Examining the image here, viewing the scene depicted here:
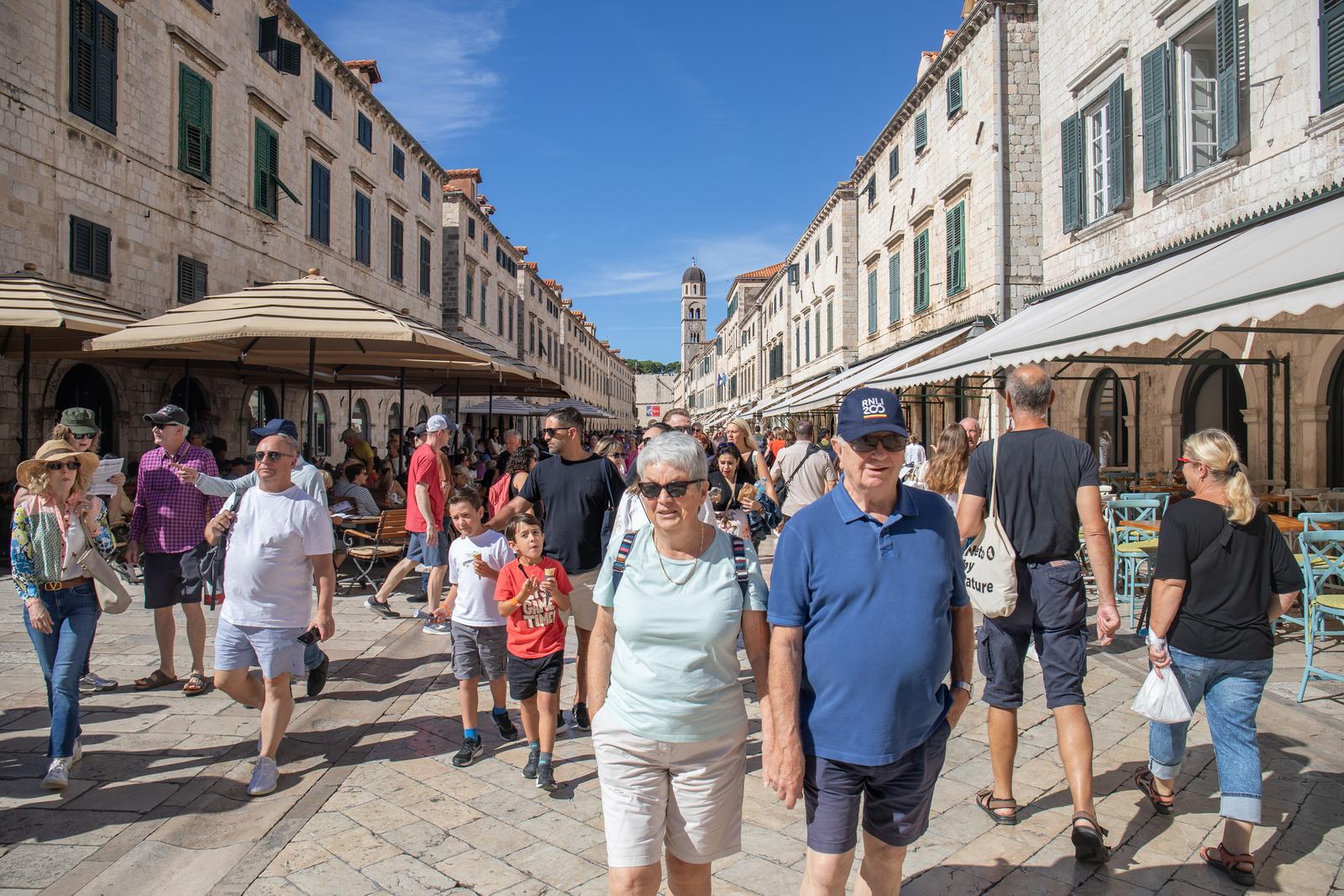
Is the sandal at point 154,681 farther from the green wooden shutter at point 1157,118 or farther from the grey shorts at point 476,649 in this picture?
the green wooden shutter at point 1157,118

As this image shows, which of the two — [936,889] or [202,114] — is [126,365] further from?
[936,889]

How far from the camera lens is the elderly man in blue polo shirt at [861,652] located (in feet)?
6.93

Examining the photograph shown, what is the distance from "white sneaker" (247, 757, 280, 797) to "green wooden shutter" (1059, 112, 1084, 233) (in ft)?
39.8

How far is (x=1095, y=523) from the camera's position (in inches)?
131

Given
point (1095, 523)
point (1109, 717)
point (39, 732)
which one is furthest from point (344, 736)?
point (1109, 717)

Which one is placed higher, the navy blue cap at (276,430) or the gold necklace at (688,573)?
the navy blue cap at (276,430)

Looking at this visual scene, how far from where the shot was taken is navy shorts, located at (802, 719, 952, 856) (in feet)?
7.08

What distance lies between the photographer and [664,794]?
2.35m

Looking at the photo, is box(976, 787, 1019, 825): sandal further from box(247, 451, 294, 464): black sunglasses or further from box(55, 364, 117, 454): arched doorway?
box(55, 364, 117, 454): arched doorway

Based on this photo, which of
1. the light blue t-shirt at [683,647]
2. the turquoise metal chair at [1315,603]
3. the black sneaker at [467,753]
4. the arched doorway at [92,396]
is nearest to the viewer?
the light blue t-shirt at [683,647]

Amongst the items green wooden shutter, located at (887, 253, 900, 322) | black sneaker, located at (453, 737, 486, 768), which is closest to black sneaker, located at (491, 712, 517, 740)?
black sneaker, located at (453, 737, 486, 768)

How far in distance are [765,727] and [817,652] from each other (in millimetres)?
257

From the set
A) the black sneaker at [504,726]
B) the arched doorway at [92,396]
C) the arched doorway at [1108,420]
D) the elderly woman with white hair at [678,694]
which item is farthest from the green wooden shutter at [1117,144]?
the arched doorway at [92,396]

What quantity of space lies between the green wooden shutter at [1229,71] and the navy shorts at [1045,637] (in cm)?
761
